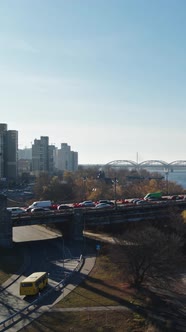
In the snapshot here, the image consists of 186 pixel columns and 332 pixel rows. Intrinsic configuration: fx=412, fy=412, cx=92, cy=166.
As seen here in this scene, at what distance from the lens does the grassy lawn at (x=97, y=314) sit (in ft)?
75.8

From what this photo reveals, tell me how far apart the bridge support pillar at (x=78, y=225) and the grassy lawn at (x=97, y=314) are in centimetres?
1662

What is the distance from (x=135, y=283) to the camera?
30828mm

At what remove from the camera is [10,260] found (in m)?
38.2

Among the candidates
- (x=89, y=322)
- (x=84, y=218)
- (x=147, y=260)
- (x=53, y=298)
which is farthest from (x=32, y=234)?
(x=89, y=322)

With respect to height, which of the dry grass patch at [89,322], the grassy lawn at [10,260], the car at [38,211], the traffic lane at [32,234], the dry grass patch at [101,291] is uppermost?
the car at [38,211]

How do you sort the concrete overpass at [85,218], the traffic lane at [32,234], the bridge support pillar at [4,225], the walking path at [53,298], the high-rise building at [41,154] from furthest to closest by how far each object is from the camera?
the high-rise building at [41,154] → the traffic lane at [32,234] → the concrete overpass at [85,218] → the bridge support pillar at [4,225] → the walking path at [53,298]

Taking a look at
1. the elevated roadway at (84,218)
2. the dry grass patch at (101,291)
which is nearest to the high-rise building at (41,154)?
the elevated roadway at (84,218)

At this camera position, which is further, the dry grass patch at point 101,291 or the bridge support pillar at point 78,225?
the bridge support pillar at point 78,225

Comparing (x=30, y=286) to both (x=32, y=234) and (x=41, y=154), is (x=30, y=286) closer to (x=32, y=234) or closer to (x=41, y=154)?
(x=32, y=234)

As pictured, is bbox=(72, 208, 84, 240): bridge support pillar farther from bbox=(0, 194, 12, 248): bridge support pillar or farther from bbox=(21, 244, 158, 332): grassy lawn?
bbox=(21, 244, 158, 332): grassy lawn

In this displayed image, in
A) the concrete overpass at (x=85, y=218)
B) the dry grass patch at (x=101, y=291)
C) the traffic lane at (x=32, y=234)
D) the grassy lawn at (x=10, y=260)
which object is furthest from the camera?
the traffic lane at (x=32, y=234)

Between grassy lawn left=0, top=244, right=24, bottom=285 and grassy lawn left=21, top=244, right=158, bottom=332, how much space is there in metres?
6.83

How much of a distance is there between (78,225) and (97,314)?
2442 centimetres

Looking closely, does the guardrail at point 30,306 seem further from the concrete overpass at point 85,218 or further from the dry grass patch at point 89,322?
the concrete overpass at point 85,218
